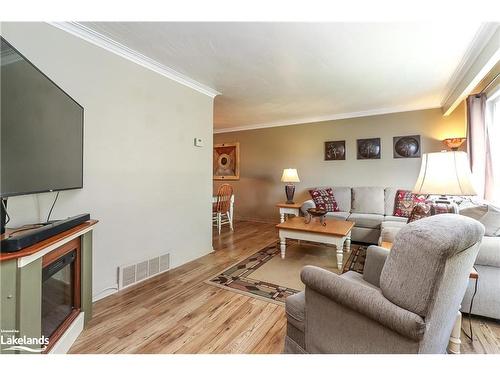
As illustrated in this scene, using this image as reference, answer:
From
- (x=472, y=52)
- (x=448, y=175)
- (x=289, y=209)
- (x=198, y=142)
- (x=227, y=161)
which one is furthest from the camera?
(x=227, y=161)

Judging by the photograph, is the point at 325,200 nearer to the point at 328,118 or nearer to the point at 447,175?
the point at 328,118

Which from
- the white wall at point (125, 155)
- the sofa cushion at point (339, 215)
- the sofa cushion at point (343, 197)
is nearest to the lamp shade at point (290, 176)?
the sofa cushion at point (343, 197)

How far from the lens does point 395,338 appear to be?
0.90 m

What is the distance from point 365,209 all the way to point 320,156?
1.40 meters

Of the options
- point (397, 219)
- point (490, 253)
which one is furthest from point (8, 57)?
point (397, 219)

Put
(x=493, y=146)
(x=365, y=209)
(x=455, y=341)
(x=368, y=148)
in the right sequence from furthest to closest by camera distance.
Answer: (x=368, y=148), (x=365, y=209), (x=493, y=146), (x=455, y=341)

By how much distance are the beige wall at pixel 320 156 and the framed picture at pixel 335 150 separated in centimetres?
9

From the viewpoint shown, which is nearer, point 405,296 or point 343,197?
point 405,296

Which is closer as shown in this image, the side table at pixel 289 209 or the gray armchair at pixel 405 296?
the gray armchair at pixel 405 296

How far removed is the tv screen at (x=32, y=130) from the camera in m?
1.04

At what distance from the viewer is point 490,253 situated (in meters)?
1.67

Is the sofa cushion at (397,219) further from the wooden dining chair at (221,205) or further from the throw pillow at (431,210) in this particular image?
the wooden dining chair at (221,205)

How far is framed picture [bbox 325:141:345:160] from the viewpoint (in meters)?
4.51
